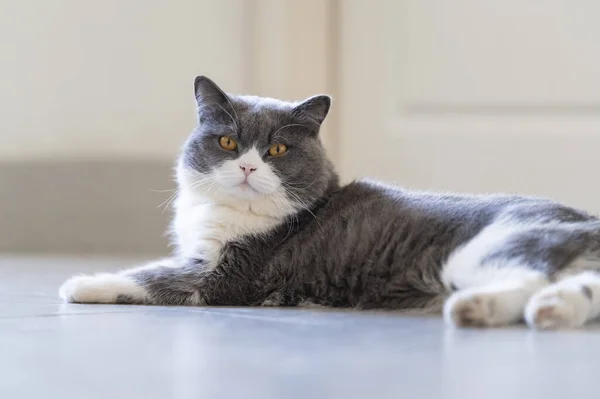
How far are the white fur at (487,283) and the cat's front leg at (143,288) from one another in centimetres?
47

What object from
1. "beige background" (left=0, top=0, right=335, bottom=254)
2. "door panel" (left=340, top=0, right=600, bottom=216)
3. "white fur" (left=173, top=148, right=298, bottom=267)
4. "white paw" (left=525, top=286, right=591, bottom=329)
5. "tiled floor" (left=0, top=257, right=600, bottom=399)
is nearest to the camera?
"tiled floor" (left=0, top=257, right=600, bottom=399)

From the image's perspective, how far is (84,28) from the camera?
2549mm

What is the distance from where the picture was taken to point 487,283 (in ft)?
4.04

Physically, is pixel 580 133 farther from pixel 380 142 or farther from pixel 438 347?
pixel 438 347

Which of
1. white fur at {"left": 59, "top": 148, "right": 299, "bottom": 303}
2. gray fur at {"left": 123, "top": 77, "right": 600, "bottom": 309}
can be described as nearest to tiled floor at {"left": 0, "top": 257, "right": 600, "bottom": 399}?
gray fur at {"left": 123, "top": 77, "right": 600, "bottom": 309}

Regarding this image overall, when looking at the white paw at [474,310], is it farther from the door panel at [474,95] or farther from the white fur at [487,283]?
the door panel at [474,95]

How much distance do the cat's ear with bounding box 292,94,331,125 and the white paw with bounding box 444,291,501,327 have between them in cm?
65

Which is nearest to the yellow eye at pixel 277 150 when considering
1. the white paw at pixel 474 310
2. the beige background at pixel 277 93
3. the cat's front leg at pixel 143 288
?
the cat's front leg at pixel 143 288

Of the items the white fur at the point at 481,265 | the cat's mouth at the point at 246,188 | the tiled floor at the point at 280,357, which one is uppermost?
the cat's mouth at the point at 246,188

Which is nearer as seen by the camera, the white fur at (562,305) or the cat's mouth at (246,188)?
the white fur at (562,305)

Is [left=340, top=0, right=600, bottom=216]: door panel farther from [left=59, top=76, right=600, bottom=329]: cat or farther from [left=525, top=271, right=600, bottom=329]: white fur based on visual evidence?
[left=525, top=271, right=600, bottom=329]: white fur

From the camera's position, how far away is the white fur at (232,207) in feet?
5.09

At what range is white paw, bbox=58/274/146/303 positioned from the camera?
1.45 metres

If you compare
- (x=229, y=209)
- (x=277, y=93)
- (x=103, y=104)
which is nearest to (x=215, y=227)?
(x=229, y=209)
